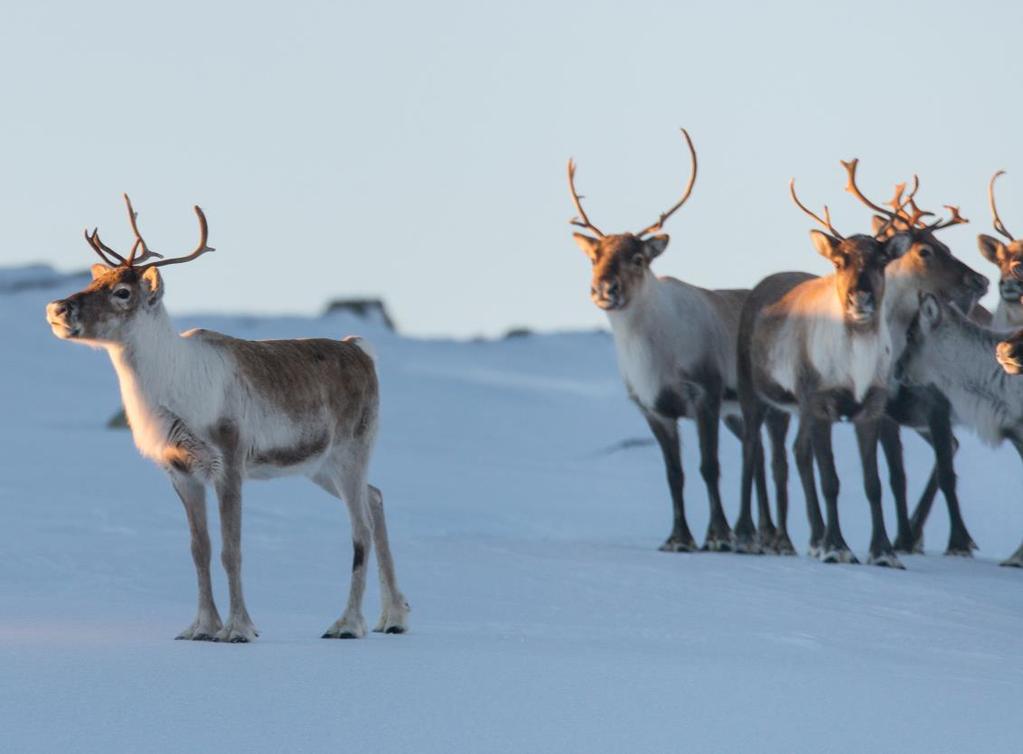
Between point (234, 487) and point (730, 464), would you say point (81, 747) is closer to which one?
point (234, 487)

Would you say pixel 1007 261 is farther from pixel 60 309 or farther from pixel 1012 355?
pixel 60 309

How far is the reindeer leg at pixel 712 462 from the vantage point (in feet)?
37.8

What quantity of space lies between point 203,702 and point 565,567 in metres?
4.70

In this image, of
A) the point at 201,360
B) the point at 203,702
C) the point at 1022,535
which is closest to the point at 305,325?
the point at 1022,535

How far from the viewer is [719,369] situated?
1182cm

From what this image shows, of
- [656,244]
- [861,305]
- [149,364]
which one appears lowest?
[861,305]

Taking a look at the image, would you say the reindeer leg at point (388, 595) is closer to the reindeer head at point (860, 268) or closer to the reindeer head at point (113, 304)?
the reindeer head at point (113, 304)

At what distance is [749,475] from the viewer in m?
11.8

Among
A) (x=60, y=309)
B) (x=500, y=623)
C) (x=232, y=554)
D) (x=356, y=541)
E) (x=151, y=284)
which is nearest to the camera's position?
(x=60, y=309)

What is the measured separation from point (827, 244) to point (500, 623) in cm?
393

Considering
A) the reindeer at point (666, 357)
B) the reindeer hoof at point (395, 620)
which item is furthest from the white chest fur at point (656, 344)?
the reindeer hoof at point (395, 620)

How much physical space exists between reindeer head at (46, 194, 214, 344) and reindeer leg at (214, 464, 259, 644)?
66 cm

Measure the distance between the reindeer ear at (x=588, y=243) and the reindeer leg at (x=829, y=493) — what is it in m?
1.72

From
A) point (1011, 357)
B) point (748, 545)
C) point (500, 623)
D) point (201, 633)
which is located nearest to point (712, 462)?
point (748, 545)
